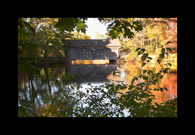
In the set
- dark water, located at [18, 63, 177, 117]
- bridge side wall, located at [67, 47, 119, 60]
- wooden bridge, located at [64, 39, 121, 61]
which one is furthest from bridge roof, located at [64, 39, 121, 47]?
dark water, located at [18, 63, 177, 117]

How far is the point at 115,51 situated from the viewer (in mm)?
29016

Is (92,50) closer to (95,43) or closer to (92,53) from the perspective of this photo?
(92,53)

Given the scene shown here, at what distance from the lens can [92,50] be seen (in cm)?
2845

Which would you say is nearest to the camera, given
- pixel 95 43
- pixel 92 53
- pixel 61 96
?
pixel 61 96

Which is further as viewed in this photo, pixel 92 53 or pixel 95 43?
pixel 95 43

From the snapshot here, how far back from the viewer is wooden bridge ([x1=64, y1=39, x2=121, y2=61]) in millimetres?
27578

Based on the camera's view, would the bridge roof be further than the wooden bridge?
Yes

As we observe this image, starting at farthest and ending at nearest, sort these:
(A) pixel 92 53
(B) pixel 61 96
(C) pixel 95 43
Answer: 1. (C) pixel 95 43
2. (A) pixel 92 53
3. (B) pixel 61 96

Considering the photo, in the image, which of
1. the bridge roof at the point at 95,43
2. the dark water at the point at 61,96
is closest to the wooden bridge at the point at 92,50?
the bridge roof at the point at 95,43

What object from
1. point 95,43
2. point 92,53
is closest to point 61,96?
point 92,53

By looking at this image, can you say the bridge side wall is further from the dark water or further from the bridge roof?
the dark water
